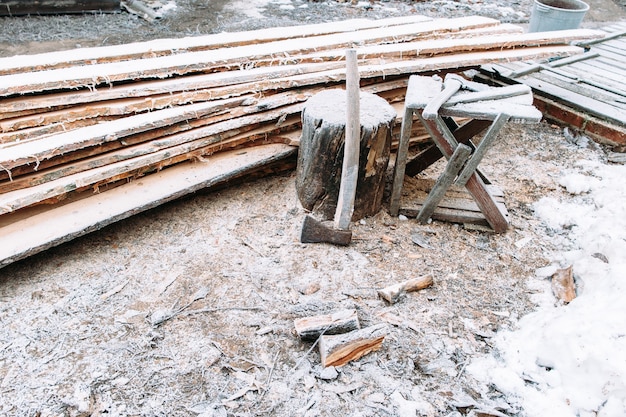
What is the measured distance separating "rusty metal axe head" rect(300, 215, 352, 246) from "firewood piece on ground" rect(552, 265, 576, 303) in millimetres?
1343

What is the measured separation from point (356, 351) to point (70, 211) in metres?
2.06

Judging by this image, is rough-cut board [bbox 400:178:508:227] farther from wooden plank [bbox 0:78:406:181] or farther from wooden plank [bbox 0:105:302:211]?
wooden plank [bbox 0:105:302:211]

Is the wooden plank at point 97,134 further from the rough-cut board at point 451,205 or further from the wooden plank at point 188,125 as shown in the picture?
the rough-cut board at point 451,205

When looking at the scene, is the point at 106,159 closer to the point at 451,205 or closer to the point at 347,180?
the point at 347,180

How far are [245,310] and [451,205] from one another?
1810 millimetres

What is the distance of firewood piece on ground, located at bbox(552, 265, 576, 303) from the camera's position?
2941 mm

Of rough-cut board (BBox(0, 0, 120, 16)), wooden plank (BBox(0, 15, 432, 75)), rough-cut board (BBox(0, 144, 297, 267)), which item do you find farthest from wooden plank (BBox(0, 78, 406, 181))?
rough-cut board (BBox(0, 0, 120, 16))

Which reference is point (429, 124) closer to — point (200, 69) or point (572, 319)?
point (572, 319)

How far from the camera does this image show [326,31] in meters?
4.79

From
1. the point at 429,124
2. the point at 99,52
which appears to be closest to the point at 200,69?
the point at 99,52

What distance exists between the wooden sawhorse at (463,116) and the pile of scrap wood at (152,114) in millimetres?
891

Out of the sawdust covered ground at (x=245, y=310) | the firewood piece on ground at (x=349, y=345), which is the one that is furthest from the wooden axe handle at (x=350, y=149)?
the firewood piece on ground at (x=349, y=345)

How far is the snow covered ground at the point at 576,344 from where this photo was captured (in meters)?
2.25

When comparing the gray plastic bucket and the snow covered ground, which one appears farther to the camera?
the gray plastic bucket
